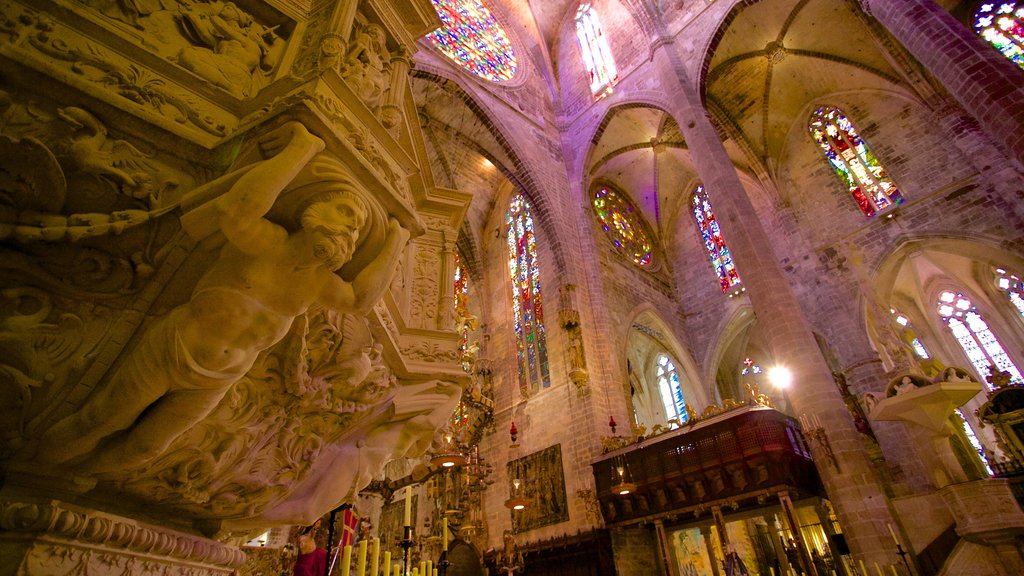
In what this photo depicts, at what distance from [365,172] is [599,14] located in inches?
748

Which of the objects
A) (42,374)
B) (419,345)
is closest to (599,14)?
(419,345)

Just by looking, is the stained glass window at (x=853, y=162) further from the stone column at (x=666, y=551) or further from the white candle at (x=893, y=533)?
the stone column at (x=666, y=551)

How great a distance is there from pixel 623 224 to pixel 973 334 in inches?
410

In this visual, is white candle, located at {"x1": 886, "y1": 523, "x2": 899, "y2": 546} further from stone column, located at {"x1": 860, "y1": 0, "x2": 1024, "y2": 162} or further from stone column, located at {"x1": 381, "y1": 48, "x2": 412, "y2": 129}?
stone column, located at {"x1": 381, "y1": 48, "x2": 412, "y2": 129}

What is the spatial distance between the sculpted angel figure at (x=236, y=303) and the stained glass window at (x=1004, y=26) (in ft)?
53.3

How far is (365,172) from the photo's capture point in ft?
5.65

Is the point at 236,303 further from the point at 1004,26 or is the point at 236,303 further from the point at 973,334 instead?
the point at 973,334

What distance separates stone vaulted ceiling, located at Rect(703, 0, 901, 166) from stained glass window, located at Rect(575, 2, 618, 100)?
129 inches

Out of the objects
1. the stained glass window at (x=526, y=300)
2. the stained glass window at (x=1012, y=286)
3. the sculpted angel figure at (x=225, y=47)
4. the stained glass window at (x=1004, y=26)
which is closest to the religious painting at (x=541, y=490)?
the stained glass window at (x=526, y=300)

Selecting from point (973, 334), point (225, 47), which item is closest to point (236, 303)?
point (225, 47)

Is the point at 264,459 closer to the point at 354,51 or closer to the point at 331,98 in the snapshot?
the point at 331,98

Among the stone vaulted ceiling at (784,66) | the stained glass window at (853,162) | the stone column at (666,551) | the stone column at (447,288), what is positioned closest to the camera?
the stone column at (447,288)

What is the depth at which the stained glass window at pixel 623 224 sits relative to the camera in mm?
17078

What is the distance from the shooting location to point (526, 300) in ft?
48.1
